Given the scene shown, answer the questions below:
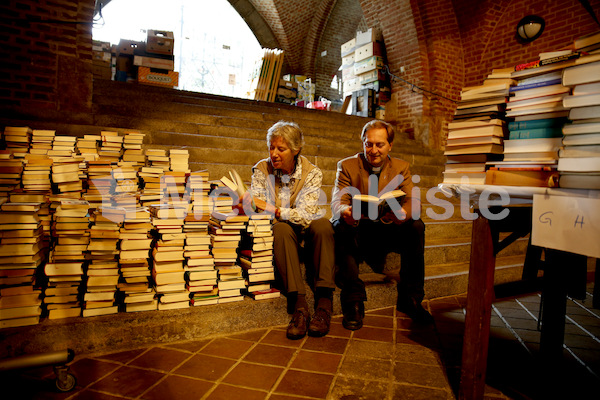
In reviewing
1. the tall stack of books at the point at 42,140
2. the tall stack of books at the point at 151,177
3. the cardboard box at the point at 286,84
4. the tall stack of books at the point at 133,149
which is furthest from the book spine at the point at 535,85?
the cardboard box at the point at 286,84

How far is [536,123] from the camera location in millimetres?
1319

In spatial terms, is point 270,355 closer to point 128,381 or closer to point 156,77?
point 128,381

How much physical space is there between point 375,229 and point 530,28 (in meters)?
5.56

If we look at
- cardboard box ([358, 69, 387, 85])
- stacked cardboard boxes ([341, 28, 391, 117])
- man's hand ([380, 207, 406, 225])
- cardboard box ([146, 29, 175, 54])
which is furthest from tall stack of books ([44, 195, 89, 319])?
cardboard box ([358, 69, 387, 85])

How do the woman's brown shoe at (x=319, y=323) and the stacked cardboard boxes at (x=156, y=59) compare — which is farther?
the stacked cardboard boxes at (x=156, y=59)

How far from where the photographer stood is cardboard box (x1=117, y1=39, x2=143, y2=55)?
5.67 metres

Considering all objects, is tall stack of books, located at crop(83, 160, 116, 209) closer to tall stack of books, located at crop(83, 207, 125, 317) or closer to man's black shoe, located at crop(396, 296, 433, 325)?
tall stack of books, located at crop(83, 207, 125, 317)

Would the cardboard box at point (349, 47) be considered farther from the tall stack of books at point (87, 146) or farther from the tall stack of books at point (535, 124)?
the tall stack of books at point (535, 124)

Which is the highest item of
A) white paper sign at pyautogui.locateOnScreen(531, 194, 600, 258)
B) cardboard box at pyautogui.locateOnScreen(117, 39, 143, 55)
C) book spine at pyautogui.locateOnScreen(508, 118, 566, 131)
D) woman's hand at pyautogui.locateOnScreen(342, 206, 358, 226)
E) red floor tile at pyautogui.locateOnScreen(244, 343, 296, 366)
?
cardboard box at pyautogui.locateOnScreen(117, 39, 143, 55)

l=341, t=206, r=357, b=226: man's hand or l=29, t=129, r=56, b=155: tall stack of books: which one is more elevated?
l=29, t=129, r=56, b=155: tall stack of books

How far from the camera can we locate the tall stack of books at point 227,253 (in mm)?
2256

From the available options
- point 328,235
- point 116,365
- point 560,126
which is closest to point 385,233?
point 328,235

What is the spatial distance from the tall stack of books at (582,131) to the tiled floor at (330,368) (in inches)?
37.5

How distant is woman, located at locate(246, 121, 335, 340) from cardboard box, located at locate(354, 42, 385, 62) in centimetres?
552
